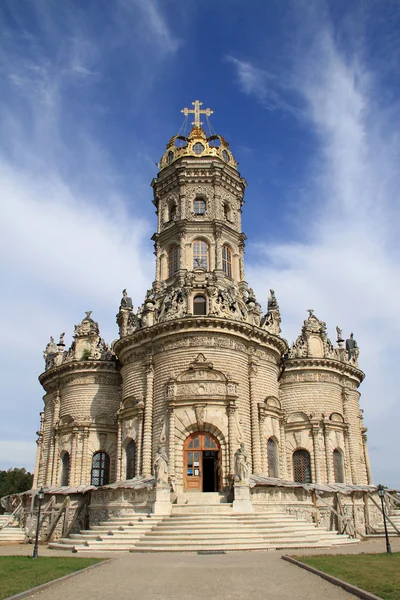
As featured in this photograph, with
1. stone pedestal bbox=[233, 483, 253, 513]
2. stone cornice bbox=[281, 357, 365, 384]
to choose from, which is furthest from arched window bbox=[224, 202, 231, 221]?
stone pedestal bbox=[233, 483, 253, 513]

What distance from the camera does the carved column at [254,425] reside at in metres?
32.5

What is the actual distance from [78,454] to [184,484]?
33.9 ft

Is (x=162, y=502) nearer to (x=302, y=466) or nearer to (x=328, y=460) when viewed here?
(x=302, y=466)

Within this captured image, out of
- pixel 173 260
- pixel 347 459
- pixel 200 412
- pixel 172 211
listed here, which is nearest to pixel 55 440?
pixel 200 412

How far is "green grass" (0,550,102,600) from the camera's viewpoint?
12427 millimetres

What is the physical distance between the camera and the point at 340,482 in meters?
39.1

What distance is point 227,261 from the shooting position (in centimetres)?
4272

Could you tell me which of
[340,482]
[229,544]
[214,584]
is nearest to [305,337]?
[340,482]

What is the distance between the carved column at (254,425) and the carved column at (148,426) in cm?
616

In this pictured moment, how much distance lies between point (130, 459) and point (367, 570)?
22.2m

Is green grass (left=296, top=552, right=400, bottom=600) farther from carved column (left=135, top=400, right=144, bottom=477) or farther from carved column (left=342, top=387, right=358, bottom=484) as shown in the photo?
carved column (left=342, top=387, right=358, bottom=484)

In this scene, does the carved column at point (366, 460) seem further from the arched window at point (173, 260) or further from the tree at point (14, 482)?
the tree at point (14, 482)

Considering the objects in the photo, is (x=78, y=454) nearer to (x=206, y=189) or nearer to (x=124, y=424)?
(x=124, y=424)

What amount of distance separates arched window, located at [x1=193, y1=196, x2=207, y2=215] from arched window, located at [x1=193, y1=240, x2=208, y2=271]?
272cm
